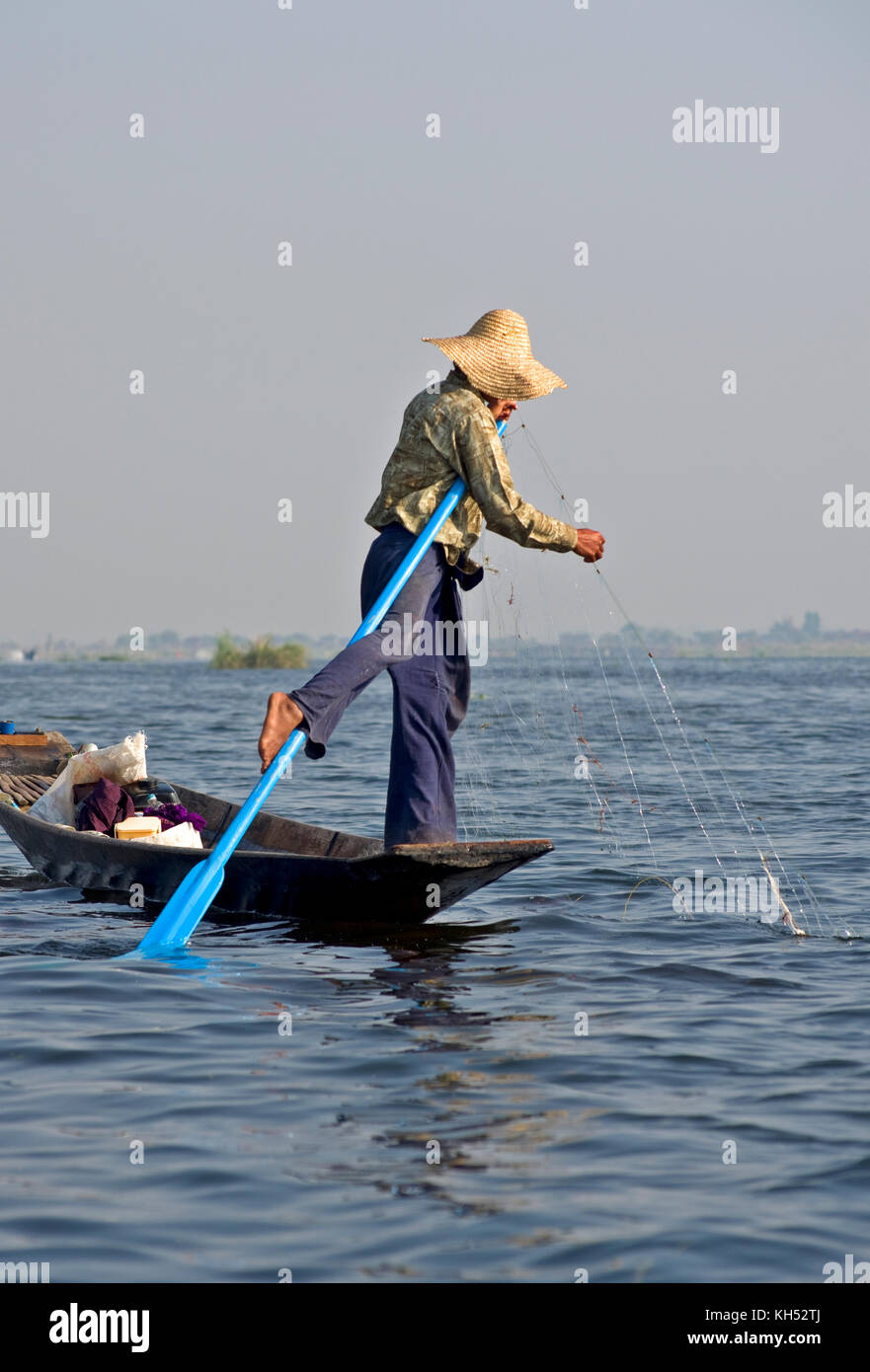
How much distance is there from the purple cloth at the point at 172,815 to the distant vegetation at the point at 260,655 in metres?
47.4

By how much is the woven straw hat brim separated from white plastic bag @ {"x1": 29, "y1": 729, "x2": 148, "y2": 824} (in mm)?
3404

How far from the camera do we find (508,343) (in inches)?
261

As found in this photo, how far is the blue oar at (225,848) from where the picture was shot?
6.41 m

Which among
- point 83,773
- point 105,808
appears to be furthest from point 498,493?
point 83,773

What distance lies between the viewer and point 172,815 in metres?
8.59

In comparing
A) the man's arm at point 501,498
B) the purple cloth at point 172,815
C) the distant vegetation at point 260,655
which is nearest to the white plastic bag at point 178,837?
the purple cloth at point 172,815

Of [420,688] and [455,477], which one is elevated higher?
[455,477]

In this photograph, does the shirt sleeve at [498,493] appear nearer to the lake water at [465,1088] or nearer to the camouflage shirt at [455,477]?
the camouflage shirt at [455,477]

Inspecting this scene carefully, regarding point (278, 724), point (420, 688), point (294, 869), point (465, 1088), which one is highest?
point (420, 688)

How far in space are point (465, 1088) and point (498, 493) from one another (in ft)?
8.89

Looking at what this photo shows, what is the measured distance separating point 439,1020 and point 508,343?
9.66ft

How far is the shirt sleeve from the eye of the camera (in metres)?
6.38

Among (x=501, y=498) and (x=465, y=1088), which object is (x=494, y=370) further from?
(x=465, y=1088)
